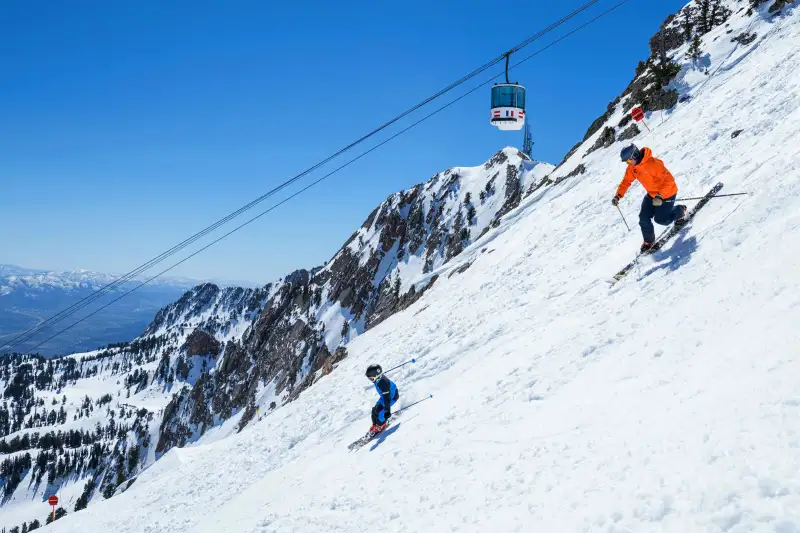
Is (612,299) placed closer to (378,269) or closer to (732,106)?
(732,106)

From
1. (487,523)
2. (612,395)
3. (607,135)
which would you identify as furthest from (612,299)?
(607,135)

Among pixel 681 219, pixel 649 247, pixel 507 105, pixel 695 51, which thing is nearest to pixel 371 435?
pixel 649 247

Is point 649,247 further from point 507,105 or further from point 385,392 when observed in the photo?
point 507,105

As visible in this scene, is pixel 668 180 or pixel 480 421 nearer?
pixel 480 421

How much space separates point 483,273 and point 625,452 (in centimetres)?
2071

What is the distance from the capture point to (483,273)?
89.0 feet

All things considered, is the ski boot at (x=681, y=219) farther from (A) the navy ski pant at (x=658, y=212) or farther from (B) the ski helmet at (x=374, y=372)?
(B) the ski helmet at (x=374, y=372)

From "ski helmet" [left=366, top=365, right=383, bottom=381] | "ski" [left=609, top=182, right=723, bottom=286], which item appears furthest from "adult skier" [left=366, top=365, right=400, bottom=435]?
"ski" [left=609, top=182, right=723, bottom=286]

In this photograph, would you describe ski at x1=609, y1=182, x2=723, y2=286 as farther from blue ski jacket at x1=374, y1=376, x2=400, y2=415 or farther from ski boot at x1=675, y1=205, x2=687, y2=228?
blue ski jacket at x1=374, y1=376, x2=400, y2=415

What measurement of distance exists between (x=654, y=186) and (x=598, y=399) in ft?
22.7

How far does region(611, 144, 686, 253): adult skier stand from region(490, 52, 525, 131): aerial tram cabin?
46.8ft

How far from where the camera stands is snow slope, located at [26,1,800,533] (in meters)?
5.77

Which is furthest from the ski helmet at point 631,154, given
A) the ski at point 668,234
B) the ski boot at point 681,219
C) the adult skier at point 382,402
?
the adult skier at point 382,402

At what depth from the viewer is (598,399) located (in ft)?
27.7
